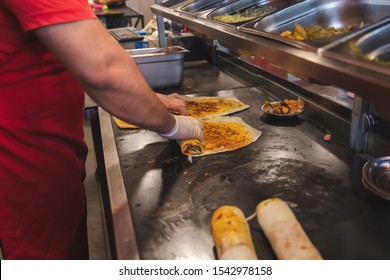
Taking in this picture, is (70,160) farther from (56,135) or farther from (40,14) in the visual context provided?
(40,14)

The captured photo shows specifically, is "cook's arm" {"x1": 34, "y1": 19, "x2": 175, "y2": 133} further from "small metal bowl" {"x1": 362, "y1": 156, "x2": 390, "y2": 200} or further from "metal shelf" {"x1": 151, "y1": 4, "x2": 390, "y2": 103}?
"small metal bowl" {"x1": 362, "y1": 156, "x2": 390, "y2": 200}

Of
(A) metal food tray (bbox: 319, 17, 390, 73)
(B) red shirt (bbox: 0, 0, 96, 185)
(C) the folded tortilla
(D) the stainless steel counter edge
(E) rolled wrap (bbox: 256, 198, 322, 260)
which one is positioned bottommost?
A: (C) the folded tortilla

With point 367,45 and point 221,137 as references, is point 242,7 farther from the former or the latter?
point 367,45

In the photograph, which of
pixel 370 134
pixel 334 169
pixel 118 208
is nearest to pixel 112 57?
pixel 118 208

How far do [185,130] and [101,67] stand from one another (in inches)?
23.1

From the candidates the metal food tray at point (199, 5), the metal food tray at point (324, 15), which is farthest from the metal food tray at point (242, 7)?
the metal food tray at point (324, 15)

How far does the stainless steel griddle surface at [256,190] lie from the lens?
1.09 meters

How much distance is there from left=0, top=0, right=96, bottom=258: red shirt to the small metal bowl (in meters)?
1.12

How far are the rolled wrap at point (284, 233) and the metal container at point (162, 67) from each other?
5.32ft

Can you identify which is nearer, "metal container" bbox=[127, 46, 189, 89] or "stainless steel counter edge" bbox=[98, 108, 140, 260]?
"stainless steel counter edge" bbox=[98, 108, 140, 260]

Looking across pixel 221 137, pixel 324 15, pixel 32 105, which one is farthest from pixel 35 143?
pixel 324 15

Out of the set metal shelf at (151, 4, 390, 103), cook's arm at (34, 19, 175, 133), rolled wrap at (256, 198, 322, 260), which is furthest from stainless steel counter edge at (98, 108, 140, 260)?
metal shelf at (151, 4, 390, 103)

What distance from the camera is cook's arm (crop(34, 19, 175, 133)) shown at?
102 centimetres

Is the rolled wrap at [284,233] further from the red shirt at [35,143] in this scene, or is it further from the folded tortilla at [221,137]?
the red shirt at [35,143]
